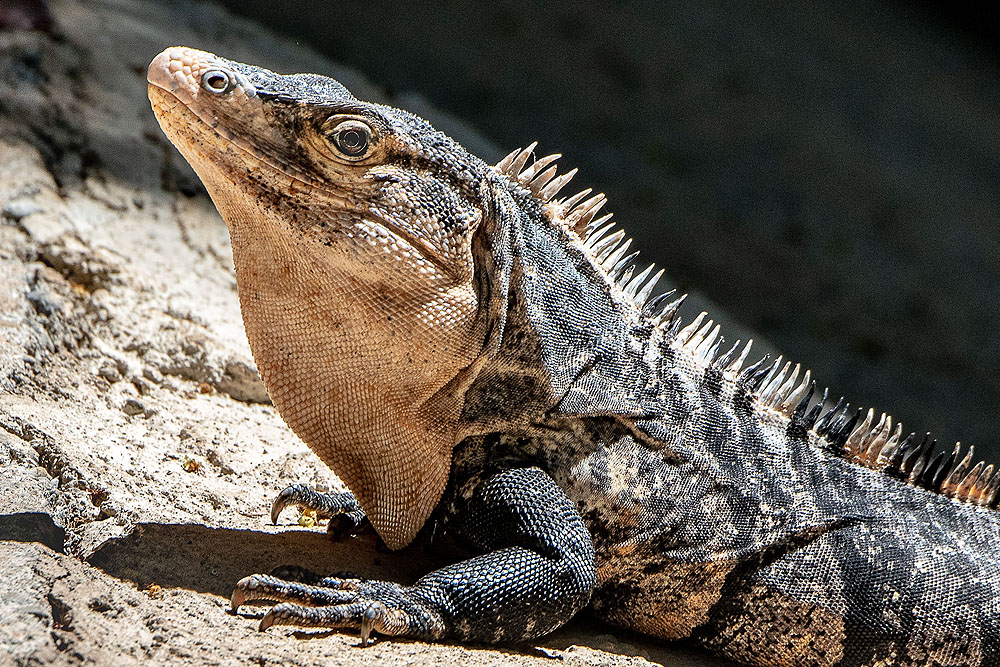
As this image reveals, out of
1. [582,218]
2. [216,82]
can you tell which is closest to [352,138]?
[216,82]

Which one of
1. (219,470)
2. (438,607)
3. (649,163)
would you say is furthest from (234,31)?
(438,607)

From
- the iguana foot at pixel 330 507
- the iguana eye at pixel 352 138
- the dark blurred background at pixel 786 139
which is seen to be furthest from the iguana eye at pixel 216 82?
the dark blurred background at pixel 786 139

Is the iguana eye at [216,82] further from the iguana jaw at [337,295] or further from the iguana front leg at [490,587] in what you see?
the iguana front leg at [490,587]

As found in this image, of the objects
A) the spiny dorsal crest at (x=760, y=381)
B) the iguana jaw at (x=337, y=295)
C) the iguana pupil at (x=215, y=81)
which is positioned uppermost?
the spiny dorsal crest at (x=760, y=381)

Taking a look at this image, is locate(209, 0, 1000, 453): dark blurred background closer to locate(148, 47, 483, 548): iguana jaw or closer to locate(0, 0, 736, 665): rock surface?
locate(0, 0, 736, 665): rock surface

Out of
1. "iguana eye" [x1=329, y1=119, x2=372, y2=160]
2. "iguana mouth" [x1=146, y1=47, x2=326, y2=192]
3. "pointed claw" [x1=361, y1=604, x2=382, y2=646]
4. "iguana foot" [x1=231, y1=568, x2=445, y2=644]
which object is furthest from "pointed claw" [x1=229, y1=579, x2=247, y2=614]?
"iguana eye" [x1=329, y1=119, x2=372, y2=160]

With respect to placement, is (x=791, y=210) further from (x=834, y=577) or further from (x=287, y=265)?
(x=287, y=265)
